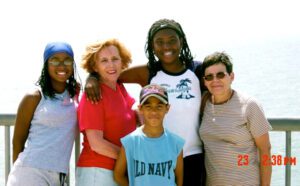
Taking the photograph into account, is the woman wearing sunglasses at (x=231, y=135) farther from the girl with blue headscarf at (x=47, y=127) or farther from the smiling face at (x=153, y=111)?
the girl with blue headscarf at (x=47, y=127)

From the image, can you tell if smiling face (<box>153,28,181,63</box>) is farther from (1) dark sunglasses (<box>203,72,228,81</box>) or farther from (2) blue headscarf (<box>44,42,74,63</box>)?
(2) blue headscarf (<box>44,42,74,63</box>)

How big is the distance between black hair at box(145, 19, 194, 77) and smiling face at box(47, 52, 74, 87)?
27.4 inches

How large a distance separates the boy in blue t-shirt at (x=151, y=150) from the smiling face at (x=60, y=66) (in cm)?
64

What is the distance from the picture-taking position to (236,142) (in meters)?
3.88

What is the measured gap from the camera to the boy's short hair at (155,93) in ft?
12.2

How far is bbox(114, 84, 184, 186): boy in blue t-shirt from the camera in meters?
3.70

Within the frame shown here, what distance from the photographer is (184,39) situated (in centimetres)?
436

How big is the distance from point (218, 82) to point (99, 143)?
1021 millimetres

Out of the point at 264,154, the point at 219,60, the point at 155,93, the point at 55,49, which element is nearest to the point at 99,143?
the point at 155,93

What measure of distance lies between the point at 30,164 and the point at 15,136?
0.94 ft

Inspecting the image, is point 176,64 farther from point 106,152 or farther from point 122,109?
point 106,152

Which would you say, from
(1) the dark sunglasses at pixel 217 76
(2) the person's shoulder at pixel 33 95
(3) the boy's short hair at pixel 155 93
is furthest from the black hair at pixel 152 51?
(2) the person's shoulder at pixel 33 95

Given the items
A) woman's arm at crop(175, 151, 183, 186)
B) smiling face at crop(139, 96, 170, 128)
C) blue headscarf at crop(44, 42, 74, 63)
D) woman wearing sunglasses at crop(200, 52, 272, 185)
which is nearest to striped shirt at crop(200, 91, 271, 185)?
woman wearing sunglasses at crop(200, 52, 272, 185)

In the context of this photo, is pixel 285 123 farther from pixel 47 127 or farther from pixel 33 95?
pixel 33 95
